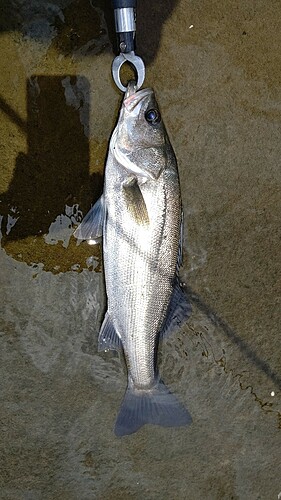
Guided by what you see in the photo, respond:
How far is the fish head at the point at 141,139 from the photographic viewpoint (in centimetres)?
241

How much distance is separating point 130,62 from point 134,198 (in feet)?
2.42

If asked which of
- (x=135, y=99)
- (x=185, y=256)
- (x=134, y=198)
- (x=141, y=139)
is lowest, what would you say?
(x=185, y=256)

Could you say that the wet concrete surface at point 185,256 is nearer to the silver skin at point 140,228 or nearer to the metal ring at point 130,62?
the metal ring at point 130,62

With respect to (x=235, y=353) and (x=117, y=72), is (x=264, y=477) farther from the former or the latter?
(x=117, y=72)

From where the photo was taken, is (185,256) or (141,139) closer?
(141,139)

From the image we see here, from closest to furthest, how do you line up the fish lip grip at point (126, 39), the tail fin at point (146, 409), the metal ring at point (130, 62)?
the fish lip grip at point (126, 39) → the metal ring at point (130, 62) → the tail fin at point (146, 409)

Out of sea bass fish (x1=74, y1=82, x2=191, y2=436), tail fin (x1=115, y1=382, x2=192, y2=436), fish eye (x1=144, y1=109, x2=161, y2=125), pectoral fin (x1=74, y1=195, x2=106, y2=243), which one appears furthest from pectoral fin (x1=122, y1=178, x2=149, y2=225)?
tail fin (x1=115, y1=382, x2=192, y2=436)

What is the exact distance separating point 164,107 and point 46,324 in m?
1.32

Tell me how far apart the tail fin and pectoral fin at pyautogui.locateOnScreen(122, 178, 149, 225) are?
96cm

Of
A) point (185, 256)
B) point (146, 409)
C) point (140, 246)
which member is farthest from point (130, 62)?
point (146, 409)

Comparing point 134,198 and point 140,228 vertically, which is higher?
point 134,198

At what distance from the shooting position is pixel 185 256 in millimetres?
2859

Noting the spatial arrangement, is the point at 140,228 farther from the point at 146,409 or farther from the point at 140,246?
the point at 146,409

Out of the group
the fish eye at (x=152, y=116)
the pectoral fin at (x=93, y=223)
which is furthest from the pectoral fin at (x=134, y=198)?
the fish eye at (x=152, y=116)
